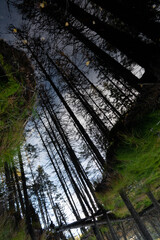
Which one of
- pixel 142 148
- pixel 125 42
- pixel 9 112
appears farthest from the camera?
pixel 142 148

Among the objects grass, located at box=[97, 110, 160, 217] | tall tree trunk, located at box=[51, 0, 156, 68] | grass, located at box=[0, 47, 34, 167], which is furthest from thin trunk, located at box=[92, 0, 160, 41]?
grass, located at box=[0, 47, 34, 167]

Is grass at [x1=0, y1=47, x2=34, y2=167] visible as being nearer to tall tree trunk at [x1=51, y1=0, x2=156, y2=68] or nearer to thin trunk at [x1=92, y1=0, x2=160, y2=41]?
tall tree trunk at [x1=51, y1=0, x2=156, y2=68]

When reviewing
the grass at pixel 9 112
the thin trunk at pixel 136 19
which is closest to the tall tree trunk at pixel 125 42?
the thin trunk at pixel 136 19

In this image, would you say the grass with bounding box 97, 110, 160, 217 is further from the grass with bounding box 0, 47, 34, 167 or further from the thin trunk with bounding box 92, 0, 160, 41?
the grass with bounding box 0, 47, 34, 167

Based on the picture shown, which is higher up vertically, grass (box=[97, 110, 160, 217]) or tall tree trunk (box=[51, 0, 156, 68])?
tall tree trunk (box=[51, 0, 156, 68])

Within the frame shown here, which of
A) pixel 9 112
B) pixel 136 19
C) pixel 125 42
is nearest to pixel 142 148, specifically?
pixel 125 42

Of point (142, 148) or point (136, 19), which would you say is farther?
point (142, 148)

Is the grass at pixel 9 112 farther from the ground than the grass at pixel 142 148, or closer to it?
farther from the ground

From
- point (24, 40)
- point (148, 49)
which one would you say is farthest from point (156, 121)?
point (24, 40)

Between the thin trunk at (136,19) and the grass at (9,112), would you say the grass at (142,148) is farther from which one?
the grass at (9,112)

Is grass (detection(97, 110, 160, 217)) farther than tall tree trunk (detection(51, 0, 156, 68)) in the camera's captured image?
Yes

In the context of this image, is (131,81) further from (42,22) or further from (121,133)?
(42,22)

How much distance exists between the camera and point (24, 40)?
545 cm

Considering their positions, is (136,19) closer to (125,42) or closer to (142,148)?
(125,42)
